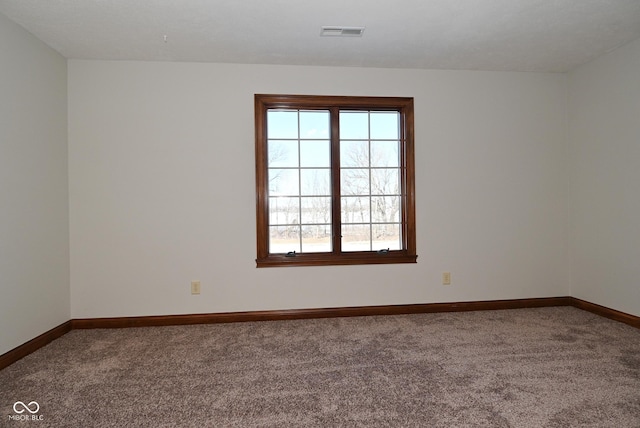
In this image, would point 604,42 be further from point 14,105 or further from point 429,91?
point 14,105

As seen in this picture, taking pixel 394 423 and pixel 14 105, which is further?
pixel 14 105

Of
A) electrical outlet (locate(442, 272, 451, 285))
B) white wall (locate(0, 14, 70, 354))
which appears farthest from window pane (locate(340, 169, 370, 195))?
white wall (locate(0, 14, 70, 354))

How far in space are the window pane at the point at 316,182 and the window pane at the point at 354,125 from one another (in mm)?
431

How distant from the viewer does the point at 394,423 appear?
1807 millimetres

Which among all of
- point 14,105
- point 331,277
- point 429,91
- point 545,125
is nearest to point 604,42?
point 545,125

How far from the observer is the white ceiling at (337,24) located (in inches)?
100

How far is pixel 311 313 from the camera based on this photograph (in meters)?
3.59

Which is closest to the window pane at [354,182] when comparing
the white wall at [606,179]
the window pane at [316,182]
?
Result: the window pane at [316,182]

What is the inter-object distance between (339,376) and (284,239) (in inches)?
65.0

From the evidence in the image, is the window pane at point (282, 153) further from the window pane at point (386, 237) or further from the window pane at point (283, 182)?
the window pane at point (386, 237)

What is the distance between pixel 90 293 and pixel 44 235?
2.33 ft

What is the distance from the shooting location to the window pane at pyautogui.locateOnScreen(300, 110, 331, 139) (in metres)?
3.70

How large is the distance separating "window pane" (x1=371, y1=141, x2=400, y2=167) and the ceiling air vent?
3.77ft
